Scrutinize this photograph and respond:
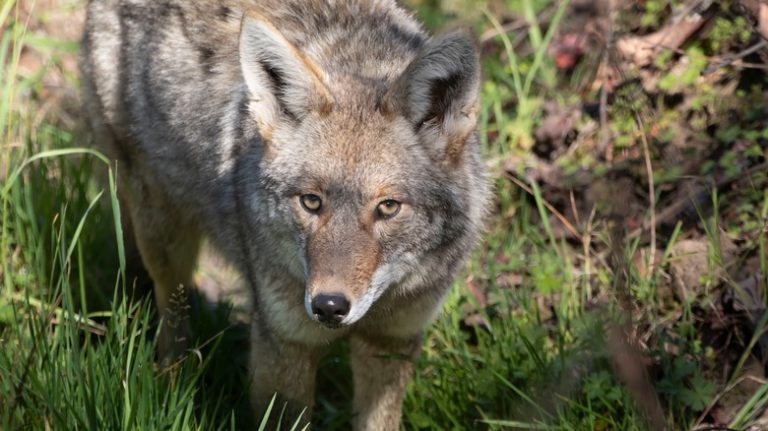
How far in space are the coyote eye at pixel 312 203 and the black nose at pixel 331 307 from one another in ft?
1.40

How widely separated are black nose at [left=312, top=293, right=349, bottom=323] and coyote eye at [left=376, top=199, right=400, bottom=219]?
0.41m

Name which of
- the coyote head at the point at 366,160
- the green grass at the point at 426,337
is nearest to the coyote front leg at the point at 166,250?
the green grass at the point at 426,337

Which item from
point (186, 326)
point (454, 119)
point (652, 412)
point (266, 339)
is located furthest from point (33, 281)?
point (652, 412)

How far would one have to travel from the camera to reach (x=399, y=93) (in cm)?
383

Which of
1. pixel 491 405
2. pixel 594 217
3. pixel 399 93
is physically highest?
pixel 399 93

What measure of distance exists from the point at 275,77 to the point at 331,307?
107 centimetres

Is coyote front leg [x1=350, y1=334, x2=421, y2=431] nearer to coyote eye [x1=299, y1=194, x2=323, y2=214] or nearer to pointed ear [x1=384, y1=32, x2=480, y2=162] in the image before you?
coyote eye [x1=299, y1=194, x2=323, y2=214]

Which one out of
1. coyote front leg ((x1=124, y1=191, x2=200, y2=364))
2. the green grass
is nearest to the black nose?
the green grass

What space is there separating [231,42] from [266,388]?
1.61m

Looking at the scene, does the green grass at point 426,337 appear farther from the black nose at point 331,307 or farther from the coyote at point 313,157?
the black nose at point 331,307

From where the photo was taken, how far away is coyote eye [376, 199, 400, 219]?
12.1ft

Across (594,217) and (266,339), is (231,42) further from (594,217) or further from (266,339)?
(594,217)

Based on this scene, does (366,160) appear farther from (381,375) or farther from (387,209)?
(381,375)

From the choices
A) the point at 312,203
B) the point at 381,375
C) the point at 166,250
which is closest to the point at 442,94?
the point at 312,203
